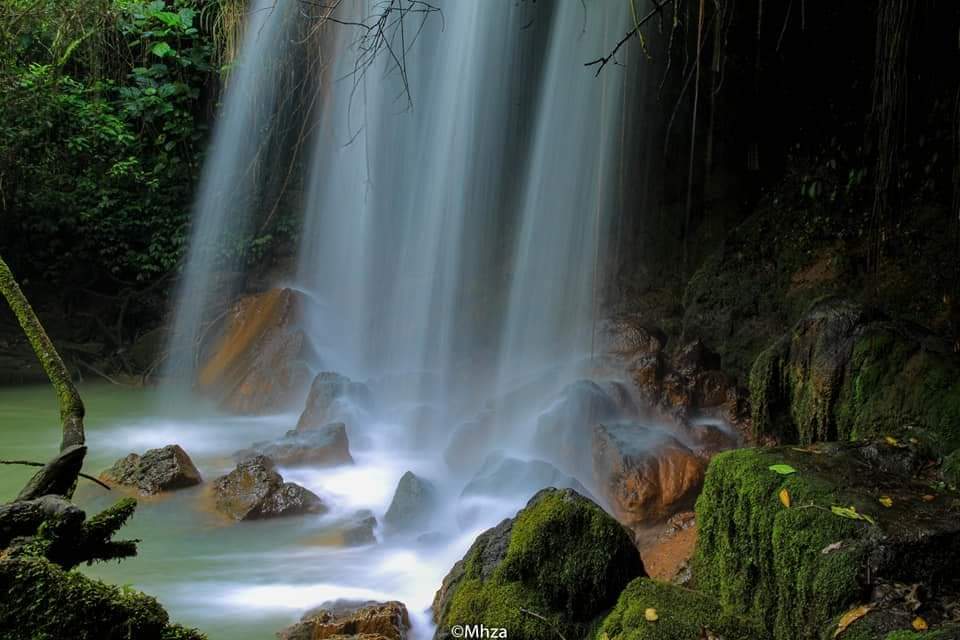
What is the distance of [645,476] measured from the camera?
5.79 metres

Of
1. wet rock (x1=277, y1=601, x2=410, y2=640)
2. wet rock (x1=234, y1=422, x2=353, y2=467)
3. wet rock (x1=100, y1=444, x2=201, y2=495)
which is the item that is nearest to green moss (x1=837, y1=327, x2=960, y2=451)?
wet rock (x1=277, y1=601, x2=410, y2=640)

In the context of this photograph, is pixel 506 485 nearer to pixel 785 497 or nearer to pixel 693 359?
pixel 693 359

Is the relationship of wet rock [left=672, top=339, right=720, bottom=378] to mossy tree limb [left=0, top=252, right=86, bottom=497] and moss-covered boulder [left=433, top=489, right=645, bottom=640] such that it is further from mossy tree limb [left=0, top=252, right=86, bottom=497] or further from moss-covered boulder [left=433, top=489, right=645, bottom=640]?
mossy tree limb [left=0, top=252, right=86, bottom=497]

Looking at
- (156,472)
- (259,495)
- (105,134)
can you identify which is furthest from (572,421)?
(105,134)

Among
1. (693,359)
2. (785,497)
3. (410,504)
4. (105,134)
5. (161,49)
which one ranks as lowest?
(785,497)

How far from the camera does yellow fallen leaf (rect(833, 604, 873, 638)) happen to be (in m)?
2.31

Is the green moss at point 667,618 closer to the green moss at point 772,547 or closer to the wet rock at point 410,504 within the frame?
the green moss at point 772,547

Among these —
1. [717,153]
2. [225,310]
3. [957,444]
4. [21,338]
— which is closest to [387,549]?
[957,444]

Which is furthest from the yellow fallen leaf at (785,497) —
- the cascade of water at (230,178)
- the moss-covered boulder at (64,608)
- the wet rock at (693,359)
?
the cascade of water at (230,178)

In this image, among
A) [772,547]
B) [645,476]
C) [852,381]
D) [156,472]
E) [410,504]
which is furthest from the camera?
[156,472]

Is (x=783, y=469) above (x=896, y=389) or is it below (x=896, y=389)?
below

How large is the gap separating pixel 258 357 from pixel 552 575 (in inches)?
319

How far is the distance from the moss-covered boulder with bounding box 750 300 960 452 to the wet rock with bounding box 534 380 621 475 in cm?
196

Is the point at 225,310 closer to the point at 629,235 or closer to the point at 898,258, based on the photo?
the point at 629,235
